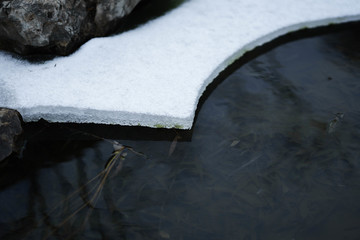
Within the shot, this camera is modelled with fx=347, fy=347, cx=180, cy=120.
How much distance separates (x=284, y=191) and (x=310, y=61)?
5.40ft

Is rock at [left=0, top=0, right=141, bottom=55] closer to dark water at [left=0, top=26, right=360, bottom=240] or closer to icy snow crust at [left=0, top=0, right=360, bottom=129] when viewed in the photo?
icy snow crust at [left=0, top=0, right=360, bottom=129]

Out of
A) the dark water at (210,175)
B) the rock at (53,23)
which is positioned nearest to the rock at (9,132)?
the dark water at (210,175)

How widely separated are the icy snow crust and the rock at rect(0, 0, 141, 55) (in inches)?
4.6

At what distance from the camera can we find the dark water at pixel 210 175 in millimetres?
2229

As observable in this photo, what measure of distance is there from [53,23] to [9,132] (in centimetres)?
98

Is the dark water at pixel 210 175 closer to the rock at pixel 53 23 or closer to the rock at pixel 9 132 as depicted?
the rock at pixel 9 132

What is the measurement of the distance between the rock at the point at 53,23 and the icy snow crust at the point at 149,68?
12 cm

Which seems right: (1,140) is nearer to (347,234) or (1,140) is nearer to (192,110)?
(192,110)

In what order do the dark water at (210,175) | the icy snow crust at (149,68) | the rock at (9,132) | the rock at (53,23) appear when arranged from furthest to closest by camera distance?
1. the rock at (53,23)
2. the icy snow crust at (149,68)
3. the rock at (9,132)
4. the dark water at (210,175)

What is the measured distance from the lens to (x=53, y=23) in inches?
113

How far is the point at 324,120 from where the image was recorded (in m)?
2.92

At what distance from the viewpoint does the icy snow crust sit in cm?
269

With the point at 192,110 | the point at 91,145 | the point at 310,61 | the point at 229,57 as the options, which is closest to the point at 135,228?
the point at 91,145

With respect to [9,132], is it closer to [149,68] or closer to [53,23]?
[53,23]
